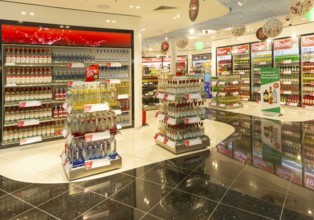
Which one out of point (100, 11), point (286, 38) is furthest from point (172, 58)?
point (100, 11)

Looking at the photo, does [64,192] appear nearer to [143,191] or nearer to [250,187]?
[143,191]

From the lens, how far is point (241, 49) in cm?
1373

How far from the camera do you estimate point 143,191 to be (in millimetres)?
3430

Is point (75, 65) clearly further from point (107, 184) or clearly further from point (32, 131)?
point (107, 184)

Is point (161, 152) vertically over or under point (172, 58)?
under

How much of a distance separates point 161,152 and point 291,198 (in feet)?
8.54

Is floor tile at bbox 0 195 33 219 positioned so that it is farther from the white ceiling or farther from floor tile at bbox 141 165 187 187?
the white ceiling

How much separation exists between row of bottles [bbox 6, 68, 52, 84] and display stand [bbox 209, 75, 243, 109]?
7.53 metres

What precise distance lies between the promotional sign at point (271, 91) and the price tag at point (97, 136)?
7053 millimetres

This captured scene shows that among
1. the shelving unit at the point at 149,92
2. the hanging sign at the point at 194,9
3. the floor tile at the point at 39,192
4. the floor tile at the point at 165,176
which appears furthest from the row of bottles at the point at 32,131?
the shelving unit at the point at 149,92

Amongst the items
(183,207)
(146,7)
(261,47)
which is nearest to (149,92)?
(146,7)

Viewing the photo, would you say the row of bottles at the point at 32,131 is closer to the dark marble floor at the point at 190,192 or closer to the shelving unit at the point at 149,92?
the dark marble floor at the point at 190,192

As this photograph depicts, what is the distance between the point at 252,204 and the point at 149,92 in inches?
353

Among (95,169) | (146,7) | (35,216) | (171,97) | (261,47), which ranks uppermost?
(261,47)
